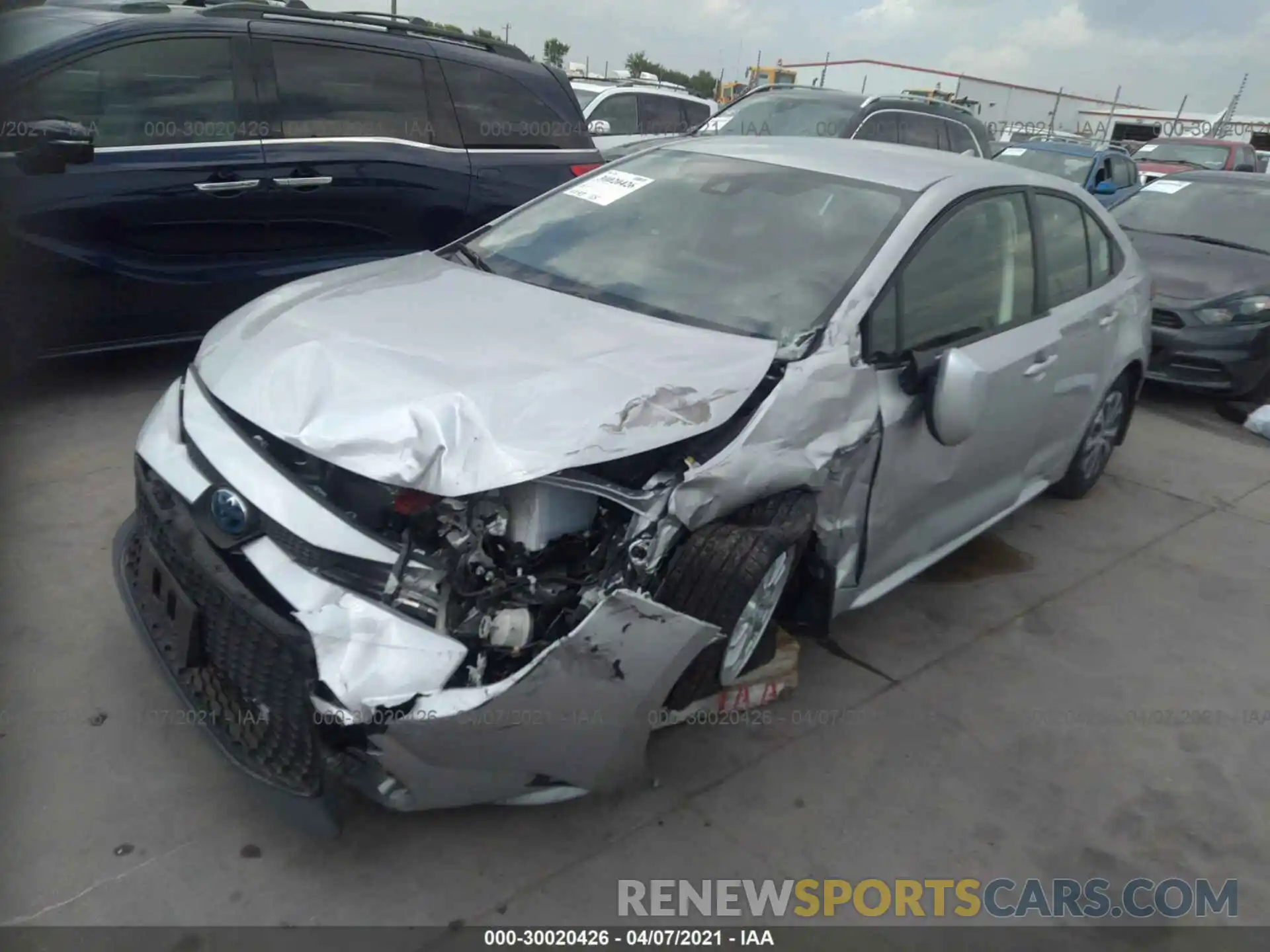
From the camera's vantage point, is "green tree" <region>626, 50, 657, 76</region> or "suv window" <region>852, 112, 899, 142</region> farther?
"green tree" <region>626, 50, 657, 76</region>

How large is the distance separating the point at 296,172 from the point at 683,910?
4131mm

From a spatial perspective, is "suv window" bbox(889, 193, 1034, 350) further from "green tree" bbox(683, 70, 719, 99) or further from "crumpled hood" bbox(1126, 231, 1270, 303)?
"green tree" bbox(683, 70, 719, 99)

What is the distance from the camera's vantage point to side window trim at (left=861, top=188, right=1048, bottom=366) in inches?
117

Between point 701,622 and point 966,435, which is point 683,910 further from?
→ point 966,435

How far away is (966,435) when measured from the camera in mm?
3033

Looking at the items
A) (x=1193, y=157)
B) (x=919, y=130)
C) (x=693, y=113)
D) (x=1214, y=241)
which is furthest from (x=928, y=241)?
(x=1193, y=157)

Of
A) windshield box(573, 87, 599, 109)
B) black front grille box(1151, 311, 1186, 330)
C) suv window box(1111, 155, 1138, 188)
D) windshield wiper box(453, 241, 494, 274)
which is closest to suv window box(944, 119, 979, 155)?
suv window box(1111, 155, 1138, 188)

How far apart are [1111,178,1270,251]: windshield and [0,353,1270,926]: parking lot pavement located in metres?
4.23

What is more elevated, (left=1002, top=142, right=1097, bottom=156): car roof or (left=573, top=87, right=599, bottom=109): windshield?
(left=573, top=87, right=599, bottom=109): windshield

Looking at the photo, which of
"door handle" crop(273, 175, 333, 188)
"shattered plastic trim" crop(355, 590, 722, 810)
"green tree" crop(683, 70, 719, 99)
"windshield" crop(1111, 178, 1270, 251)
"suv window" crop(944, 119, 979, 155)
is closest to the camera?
"shattered plastic trim" crop(355, 590, 722, 810)

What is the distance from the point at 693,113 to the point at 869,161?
31.0 ft

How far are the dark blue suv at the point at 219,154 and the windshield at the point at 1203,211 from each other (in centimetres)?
503

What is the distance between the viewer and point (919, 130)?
32.9 feet

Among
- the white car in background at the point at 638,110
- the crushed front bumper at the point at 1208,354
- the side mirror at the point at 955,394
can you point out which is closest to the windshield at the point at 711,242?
the side mirror at the point at 955,394
